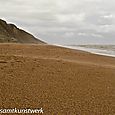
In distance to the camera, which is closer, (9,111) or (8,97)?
(9,111)

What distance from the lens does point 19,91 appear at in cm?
817

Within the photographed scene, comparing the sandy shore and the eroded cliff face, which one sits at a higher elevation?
the eroded cliff face

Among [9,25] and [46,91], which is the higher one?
[9,25]

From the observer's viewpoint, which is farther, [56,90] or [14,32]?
[14,32]

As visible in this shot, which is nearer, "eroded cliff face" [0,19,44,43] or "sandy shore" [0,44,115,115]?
"sandy shore" [0,44,115,115]

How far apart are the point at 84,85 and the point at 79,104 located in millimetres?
2188

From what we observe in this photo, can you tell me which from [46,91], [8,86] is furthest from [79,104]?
[8,86]

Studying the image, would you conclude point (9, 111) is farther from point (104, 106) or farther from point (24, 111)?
point (104, 106)

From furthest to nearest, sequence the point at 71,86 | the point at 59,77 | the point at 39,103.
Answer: the point at 59,77
the point at 71,86
the point at 39,103

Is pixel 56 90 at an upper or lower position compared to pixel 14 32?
lower

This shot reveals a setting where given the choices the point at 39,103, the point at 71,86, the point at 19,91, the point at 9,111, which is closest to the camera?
the point at 9,111

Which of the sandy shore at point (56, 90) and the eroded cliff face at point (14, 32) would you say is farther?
the eroded cliff face at point (14, 32)

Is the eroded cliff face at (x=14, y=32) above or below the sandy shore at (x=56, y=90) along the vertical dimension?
above

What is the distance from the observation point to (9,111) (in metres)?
6.71
